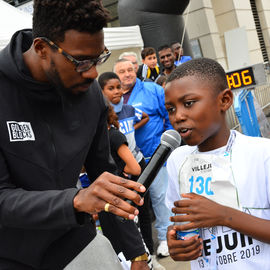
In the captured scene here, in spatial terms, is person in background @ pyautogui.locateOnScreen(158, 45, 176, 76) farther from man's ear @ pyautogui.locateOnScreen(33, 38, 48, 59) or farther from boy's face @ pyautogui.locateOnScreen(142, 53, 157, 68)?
man's ear @ pyautogui.locateOnScreen(33, 38, 48, 59)

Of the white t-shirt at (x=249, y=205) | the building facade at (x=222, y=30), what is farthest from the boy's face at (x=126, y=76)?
the building facade at (x=222, y=30)

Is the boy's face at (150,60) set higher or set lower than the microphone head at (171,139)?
higher

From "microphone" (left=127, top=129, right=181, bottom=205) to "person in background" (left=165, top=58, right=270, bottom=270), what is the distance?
9 cm

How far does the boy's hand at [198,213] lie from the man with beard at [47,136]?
390 millimetres

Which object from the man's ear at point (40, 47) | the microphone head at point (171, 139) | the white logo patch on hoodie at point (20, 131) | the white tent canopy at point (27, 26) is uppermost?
the white tent canopy at point (27, 26)

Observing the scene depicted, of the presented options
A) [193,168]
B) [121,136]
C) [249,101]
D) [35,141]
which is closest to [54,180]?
[35,141]

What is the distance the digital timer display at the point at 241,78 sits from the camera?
20.4 feet

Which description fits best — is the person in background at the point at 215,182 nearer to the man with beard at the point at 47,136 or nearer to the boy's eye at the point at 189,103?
the boy's eye at the point at 189,103

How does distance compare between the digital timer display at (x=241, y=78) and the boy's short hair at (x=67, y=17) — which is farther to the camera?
the digital timer display at (x=241, y=78)

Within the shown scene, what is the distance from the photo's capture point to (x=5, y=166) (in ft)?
5.23

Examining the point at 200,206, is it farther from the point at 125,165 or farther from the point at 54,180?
the point at 125,165

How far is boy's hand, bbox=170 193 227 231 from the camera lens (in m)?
1.56

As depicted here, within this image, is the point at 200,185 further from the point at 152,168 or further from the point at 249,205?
the point at 152,168

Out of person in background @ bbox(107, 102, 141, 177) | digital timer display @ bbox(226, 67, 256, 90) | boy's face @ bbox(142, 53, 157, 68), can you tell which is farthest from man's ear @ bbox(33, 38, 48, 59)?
boy's face @ bbox(142, 53, 157, 68)
